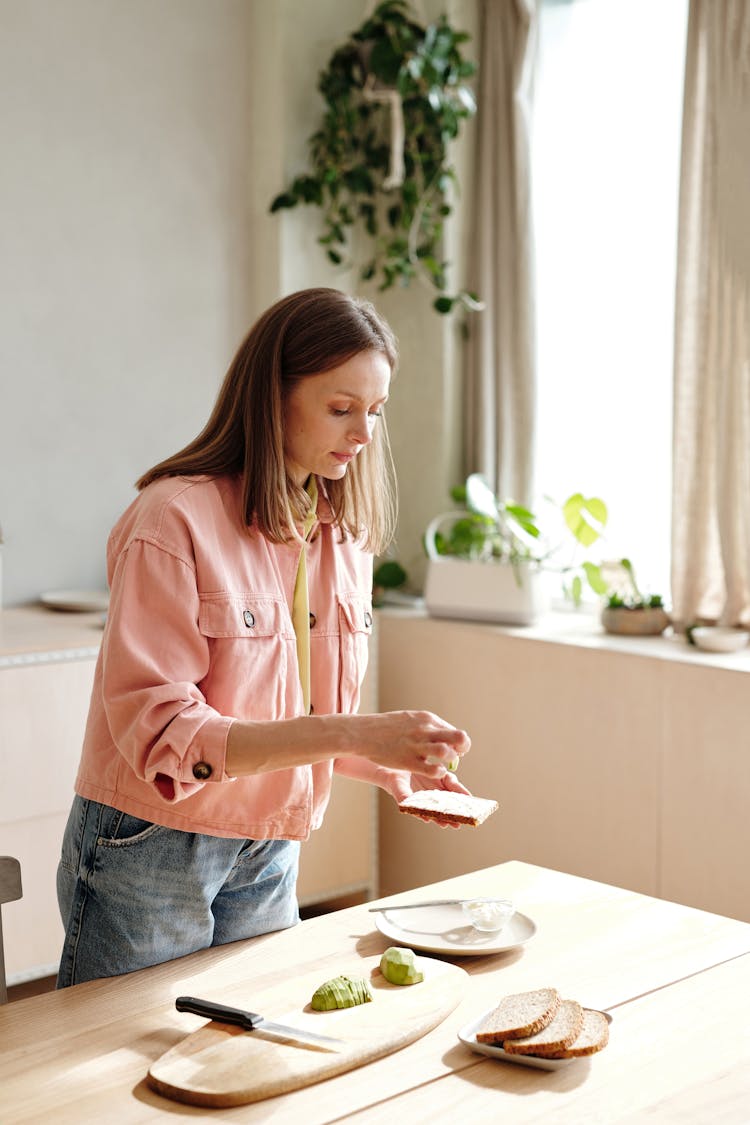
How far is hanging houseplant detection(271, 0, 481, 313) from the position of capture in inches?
132

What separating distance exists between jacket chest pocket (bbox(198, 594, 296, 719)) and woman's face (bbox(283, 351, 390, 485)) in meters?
0.20

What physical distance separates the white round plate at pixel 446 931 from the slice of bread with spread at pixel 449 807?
0.50 feet

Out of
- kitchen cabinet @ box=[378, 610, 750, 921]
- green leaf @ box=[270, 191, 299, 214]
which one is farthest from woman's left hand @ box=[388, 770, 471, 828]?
green leaf @ box=[270, 191, 299, 214]

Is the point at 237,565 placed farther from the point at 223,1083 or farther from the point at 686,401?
the point at 686,401

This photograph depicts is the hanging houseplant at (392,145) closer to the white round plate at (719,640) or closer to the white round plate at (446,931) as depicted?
the white round plate at (719,640)

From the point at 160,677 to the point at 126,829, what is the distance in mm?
250

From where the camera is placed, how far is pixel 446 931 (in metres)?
1.62

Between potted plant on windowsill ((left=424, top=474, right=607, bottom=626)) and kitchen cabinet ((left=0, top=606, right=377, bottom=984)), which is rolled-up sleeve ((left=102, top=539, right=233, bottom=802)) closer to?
kitchen cabinet ((left=0, top=606, right=377, bottom=984))

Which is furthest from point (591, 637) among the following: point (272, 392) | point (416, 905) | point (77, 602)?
point (272, 392)

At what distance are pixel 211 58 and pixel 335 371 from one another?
2234 mm

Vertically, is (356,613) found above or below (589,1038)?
above

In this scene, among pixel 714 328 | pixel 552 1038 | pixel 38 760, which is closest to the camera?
pixel 552 1038

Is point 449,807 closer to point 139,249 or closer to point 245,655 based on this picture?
point 245,655

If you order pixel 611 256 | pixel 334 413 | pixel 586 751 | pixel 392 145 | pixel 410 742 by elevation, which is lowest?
pixel 586 751
